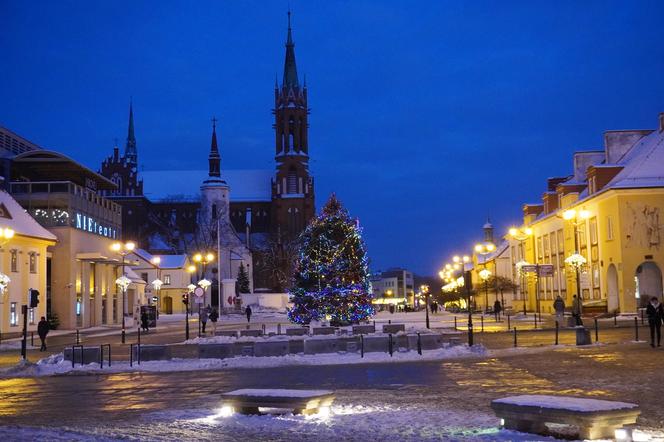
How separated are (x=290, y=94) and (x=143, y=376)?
125914 millimetres

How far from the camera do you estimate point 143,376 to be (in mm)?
23453

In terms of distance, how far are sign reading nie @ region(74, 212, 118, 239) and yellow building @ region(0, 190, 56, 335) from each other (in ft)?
15.7

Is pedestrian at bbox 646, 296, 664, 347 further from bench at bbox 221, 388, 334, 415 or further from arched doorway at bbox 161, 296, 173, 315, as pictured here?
arched doorway at bbox 161, 296, 173, 315

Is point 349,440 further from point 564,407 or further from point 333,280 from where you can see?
point 333,280

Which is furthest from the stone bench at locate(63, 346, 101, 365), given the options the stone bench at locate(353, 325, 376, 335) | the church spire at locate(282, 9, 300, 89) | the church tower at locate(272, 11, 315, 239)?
the church spire at locate(282, 9, 300, 89)

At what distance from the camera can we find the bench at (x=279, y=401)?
12906 millimetres

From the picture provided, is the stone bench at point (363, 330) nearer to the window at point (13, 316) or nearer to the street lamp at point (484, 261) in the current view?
the window at point (13, 316)

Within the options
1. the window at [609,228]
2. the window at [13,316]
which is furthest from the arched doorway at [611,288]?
the window at [13,316]

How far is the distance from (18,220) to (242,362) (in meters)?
37.3

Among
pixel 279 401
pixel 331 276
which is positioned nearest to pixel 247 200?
pixel 331 276

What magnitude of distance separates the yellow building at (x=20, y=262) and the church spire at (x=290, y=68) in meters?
90.8

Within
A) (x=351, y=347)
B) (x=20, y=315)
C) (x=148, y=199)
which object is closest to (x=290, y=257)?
(x=148, y=199)

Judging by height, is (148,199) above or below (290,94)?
below

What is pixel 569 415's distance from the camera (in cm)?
1036
